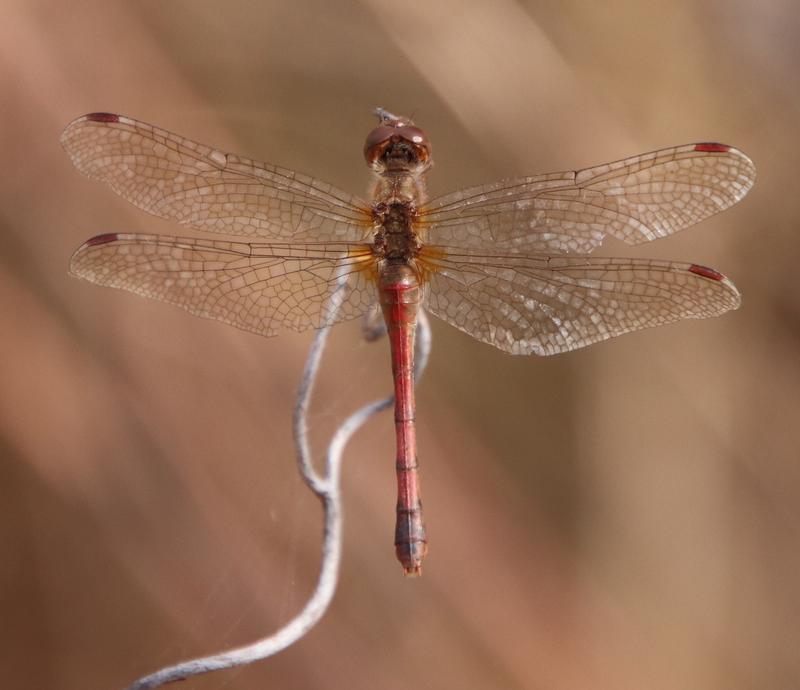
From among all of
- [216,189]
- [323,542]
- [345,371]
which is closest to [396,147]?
[216,189]

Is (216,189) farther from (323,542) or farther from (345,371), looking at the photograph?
(345,371)

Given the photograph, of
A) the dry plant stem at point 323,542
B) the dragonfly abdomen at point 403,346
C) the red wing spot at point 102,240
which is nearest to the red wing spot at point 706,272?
the dragonfly abdomen at point 403,346

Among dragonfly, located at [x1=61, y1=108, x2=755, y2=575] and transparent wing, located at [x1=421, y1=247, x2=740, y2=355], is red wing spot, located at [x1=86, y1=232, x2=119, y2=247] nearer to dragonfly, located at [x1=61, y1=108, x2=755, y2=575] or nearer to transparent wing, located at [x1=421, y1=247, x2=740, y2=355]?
dragonfly, located at [x1=61, y1=108, x2=755, y2=575]

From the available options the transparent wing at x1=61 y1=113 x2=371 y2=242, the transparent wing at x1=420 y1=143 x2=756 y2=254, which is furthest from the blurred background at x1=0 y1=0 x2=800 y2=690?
the transparent wing at x1=420 y1=143 x2=756 y2=254

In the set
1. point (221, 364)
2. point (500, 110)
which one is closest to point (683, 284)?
point (500, 110)

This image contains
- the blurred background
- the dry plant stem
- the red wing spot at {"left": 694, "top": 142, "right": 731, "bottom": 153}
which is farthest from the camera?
the blurred background

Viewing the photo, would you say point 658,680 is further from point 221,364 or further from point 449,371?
point 221,364
